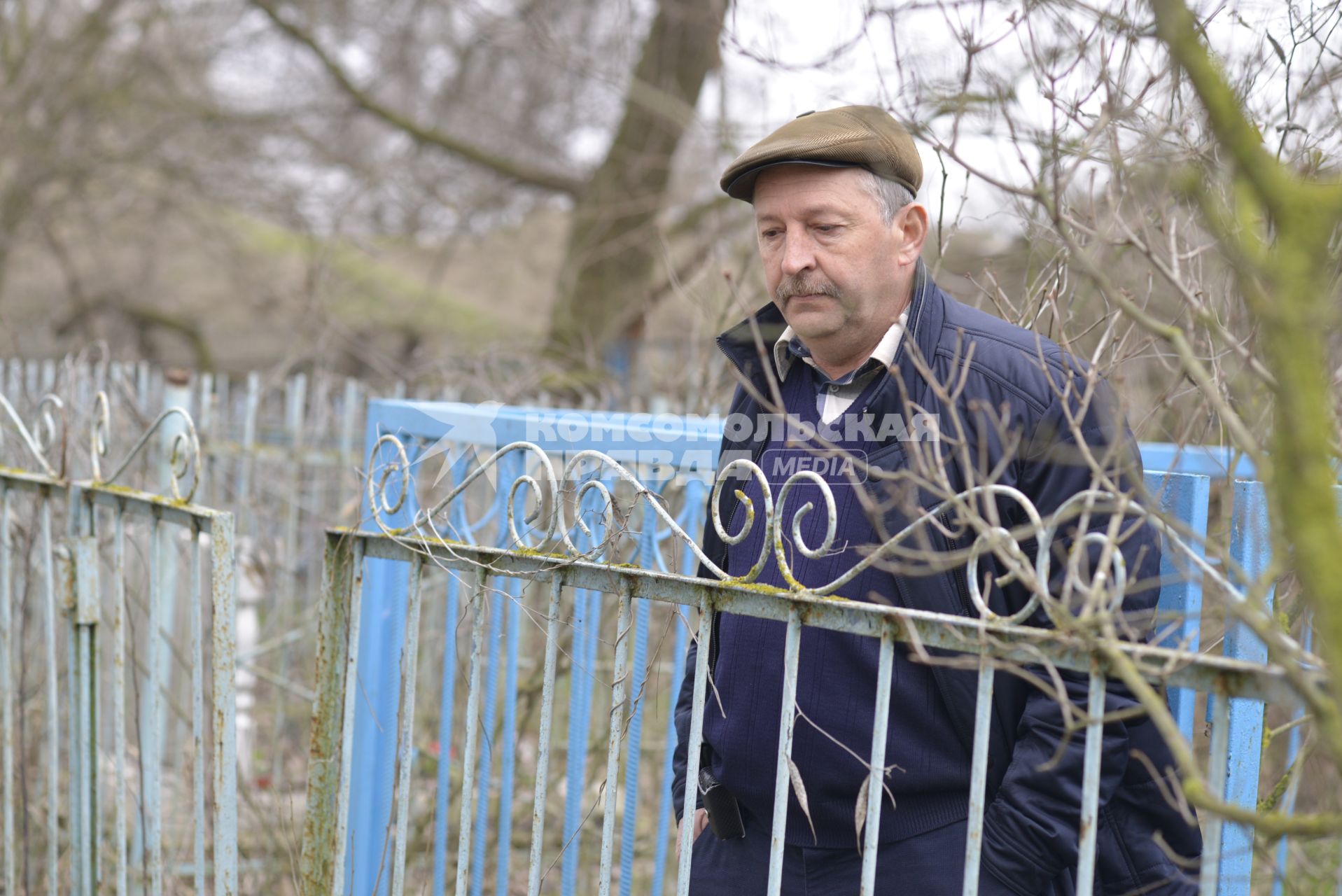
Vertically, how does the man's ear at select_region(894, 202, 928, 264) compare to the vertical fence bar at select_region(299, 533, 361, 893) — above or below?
above

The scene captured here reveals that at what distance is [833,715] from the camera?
2.06m

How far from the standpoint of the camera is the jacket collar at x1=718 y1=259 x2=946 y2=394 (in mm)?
2158

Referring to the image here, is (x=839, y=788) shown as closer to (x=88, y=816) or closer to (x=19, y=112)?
(x=88, y=816)

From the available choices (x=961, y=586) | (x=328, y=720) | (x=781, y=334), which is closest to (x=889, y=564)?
(x=961, y=586)

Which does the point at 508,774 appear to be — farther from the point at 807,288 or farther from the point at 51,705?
the point at 807,288

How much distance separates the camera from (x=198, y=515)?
2643 mm

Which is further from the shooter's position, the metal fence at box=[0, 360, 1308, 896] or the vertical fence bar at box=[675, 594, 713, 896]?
the metal fence at box=[0, 360, 1308, 896]

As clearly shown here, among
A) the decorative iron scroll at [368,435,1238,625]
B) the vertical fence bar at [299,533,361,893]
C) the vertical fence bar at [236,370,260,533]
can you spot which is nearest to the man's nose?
the decorative iron scroll at [368,435,1238,625]

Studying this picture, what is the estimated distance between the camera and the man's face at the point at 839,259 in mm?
2270

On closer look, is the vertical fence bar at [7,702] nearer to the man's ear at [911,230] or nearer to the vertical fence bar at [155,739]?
the vertical fence bar at [155,739]

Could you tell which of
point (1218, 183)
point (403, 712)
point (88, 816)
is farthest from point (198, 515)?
point (1218, 183)

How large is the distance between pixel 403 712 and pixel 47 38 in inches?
383

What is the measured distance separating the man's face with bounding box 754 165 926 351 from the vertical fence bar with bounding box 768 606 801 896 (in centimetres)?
69

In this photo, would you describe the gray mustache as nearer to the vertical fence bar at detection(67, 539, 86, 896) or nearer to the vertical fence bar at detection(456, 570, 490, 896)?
the vertical fence bar at detection(456, 570, 490, 896)
